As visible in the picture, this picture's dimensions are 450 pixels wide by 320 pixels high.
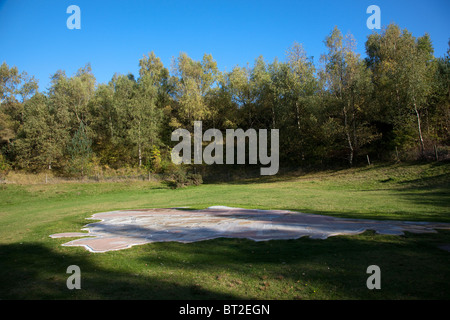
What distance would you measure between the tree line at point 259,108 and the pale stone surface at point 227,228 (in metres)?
A: 24.1

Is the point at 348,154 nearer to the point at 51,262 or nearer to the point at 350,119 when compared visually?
the point at 350,119

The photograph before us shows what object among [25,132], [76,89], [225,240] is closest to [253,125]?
[76,89]

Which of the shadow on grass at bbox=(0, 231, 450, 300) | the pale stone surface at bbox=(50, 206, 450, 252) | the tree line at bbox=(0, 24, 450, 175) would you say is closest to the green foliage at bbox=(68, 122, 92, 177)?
the tree line at bbox=(0, 24, 450, 175)

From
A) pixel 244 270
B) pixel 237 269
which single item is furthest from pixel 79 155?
pixel 244 270

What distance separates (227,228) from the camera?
8508 millimetres

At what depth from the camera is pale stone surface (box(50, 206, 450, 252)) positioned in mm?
7129

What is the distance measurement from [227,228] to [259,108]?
3762cm

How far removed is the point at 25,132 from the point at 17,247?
135ft

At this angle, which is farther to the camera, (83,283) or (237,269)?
(237,269)

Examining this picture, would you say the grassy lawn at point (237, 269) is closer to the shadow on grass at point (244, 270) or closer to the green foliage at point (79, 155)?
the shadow on grass at point (244, 270)

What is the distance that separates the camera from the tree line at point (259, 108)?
30.7 metres

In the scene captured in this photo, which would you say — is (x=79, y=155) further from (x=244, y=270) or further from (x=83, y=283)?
(x=244, y=270)

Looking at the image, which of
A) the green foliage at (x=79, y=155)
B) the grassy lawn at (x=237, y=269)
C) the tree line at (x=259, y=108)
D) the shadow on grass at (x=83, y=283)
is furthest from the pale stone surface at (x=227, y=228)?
the green foliage at (x=79, y=155)
